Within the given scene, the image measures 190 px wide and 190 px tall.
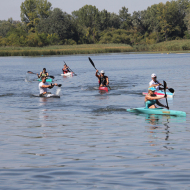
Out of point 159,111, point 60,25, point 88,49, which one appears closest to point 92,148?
point 159,111

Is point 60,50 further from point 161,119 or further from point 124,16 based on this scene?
point 161,119

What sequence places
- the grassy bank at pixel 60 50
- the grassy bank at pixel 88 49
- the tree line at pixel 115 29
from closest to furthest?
the grassy bank at pixel 60 50, the grassy bank at pixel 88 49, the tree line at pixel 115 29

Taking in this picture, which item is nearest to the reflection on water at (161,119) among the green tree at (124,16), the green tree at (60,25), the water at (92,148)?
the water at (92,148)

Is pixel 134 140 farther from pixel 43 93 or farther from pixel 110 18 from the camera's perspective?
pixel 110 18

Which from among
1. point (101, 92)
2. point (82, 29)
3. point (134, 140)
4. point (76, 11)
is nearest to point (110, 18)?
point (82, 29)

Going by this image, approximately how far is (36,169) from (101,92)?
18.4 m

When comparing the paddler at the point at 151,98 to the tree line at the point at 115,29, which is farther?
the tree line at the point at 115,29

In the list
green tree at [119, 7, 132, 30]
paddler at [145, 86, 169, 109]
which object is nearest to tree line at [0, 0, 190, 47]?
green tree at [119, 7, 132, 30]

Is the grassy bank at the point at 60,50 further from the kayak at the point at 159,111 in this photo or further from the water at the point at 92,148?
the kayak at the point at 159,111

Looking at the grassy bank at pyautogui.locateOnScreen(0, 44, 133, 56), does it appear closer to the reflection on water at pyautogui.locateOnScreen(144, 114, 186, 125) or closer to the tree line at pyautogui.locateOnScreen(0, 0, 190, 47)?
the tree line at pyautogui.locateOnScreen(0, 0, 190, 47)

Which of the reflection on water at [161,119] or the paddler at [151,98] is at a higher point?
the paddler at [151,98]

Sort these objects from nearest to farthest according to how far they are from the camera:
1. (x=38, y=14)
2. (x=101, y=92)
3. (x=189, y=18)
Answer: (x=101, y=92) < (x=189, y=18) < (x=38, y=14)

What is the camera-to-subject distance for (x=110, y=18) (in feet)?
496

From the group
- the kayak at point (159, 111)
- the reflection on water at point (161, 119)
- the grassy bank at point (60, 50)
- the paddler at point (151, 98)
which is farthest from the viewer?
the grassy bank at point (60, 50)
